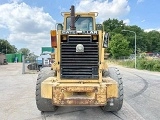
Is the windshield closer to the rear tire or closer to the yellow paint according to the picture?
the rear tire

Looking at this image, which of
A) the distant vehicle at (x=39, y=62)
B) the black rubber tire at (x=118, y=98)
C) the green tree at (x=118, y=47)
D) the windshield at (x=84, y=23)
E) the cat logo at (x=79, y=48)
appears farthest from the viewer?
the green tree at (x=118, y=47)

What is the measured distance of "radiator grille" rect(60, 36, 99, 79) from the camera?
281 inches

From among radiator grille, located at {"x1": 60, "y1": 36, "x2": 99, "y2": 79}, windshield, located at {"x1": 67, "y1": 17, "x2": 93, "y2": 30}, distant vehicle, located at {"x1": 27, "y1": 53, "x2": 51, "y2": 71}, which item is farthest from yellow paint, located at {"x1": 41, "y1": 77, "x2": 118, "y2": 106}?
distant vehicle, located at {"x1": 27, "y1": 53, "x2": 51, "y2": 71}

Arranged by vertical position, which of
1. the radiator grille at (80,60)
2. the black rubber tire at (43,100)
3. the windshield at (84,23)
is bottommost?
the black rubber tire at (43,100)

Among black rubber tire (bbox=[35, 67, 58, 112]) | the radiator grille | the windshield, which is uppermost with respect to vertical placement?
the windshield

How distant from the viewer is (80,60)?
23.4 ft

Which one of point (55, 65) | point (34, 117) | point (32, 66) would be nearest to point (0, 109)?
point (34, 117)

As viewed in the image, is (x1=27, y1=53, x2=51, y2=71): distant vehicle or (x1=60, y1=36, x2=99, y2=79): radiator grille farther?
(x1=27, y1=53, x2=51, y2=71): distant vehicle

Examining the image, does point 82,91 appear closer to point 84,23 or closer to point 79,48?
point 79,48

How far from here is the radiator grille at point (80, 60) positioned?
23.4 ft

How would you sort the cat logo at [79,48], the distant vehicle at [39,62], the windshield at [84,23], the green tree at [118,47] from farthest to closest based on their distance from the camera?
the green tree at [118,47]
the distant vehicle at [39,62]
the windshield at [84,23]
the cat logo at [79,48]

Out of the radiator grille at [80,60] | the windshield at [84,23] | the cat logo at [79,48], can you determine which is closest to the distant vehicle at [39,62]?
the windshield at [84,23]

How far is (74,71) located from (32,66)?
25.5 metres

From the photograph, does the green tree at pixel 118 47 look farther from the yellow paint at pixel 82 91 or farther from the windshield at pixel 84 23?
the yellow paint at pixel 82 91
